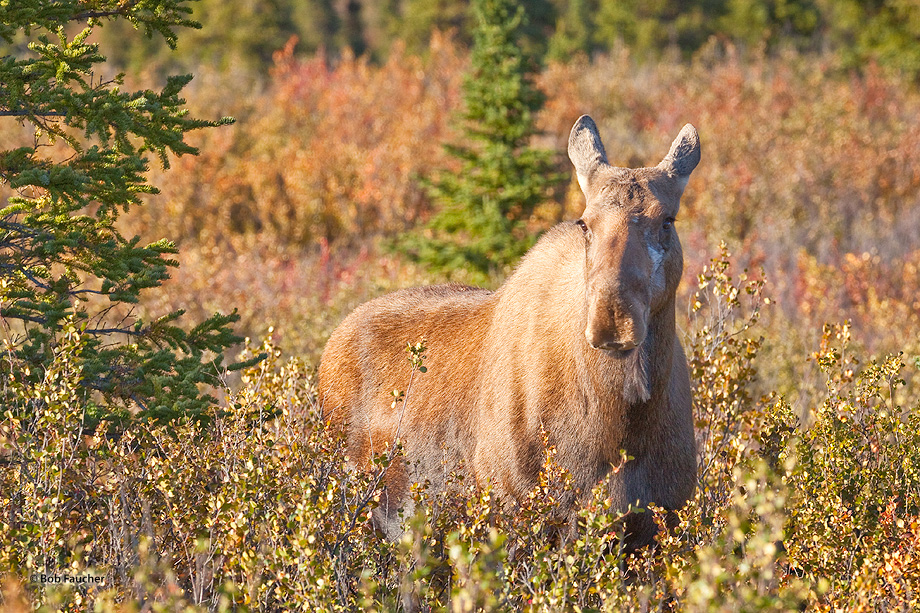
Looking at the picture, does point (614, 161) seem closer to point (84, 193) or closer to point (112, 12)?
point (112, 12)

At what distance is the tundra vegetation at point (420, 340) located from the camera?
320 cm

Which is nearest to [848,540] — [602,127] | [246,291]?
[246,291]

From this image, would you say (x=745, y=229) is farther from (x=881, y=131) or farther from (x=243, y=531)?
(x=243, y=531)

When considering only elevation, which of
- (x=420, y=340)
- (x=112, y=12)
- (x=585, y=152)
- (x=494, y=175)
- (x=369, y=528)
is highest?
(x=112, y=12)

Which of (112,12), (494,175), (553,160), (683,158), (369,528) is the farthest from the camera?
(553,160)

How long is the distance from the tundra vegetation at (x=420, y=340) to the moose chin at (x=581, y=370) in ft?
0.56

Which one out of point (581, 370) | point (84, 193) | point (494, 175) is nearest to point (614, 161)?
point (494, 175)

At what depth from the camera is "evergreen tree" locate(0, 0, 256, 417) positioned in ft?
13.5

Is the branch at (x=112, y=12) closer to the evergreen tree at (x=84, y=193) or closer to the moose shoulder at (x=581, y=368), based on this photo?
the evergreen tree at (x=84, y=193)

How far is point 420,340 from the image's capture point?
5199 millimetres

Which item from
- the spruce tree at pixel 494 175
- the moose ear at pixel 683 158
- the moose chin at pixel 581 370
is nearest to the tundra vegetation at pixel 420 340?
the moose chin at pixel 581 370

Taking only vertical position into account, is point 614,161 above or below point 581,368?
above

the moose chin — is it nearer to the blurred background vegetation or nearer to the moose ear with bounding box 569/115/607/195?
the moose ear with bounding box 569/115/607/195

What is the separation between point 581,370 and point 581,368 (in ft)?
0.03
